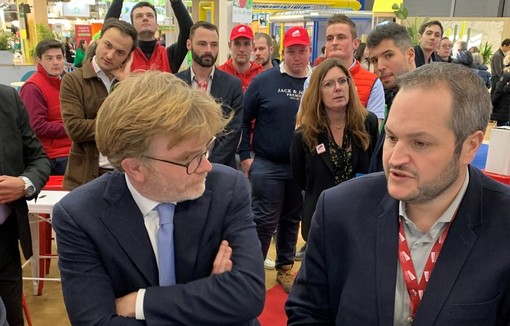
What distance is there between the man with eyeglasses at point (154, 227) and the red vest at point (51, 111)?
264 centimetres

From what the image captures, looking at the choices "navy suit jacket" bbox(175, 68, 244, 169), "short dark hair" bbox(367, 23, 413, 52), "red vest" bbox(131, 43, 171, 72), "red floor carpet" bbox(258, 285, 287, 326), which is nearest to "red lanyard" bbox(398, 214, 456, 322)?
"short dark hair" bbox(367, 23, 413, 52)

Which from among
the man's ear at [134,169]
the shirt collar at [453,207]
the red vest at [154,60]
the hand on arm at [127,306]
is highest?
the red vest at [154,60]

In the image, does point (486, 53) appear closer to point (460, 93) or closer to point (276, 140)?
point (276, 140)

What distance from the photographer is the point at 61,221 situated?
4.48ft

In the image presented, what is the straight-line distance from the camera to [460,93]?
120 centimetres

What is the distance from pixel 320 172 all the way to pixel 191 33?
1503mm

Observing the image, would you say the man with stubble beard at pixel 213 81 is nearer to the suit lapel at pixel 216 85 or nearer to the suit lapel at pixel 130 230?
the suit lapel at pixel 216 85

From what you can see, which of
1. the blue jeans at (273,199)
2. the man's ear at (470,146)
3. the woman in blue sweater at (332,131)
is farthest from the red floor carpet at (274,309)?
the man's ear at (470,146)

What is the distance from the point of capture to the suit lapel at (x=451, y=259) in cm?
121

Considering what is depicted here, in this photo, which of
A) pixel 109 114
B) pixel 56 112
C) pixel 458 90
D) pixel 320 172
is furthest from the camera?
pixel 56 112

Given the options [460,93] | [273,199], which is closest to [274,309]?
[273,199]

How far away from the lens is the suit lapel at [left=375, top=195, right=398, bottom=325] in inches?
49.8

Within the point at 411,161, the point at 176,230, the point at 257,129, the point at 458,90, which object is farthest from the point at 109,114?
the point at 257,129

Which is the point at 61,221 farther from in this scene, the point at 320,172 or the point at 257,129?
the point at 257,129
